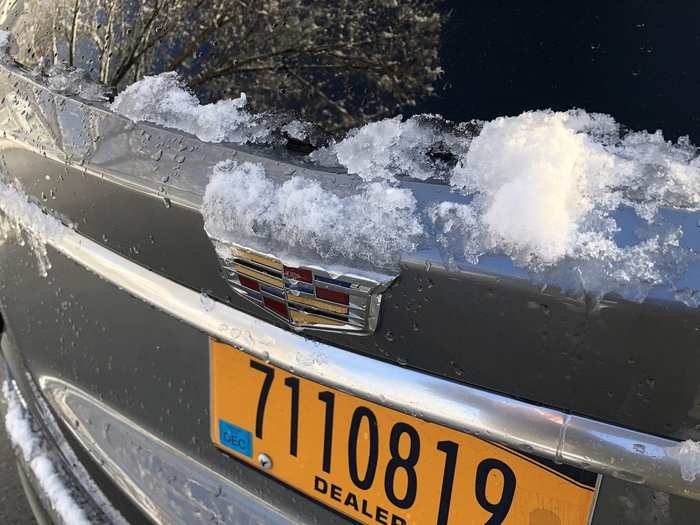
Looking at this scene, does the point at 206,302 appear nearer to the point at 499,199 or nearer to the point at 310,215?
the point at 310,215

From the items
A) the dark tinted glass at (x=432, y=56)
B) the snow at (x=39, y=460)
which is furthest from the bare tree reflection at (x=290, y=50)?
the snow at (x=39, y=460)

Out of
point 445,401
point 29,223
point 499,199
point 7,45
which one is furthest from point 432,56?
point 7,45

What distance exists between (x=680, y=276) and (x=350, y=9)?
0.69 m

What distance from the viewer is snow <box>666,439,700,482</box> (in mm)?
859

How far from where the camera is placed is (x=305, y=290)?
1064 millimetres

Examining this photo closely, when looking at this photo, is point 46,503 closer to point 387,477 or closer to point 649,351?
point 387,477

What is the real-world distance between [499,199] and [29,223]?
45.0 inches

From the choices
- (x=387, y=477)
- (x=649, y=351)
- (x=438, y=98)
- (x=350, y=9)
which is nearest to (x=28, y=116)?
(x=350, y=9)

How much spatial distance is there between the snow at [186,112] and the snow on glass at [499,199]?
0.04 feet

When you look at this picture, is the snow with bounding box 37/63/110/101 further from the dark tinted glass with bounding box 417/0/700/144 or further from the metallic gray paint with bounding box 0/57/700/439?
the dark tinted glass with bounding box 417/0/700/144

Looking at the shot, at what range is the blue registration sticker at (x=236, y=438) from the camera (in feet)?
4.28

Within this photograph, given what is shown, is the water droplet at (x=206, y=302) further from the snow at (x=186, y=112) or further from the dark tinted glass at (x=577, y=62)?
the dark tinted glass at (x=577, y=62)

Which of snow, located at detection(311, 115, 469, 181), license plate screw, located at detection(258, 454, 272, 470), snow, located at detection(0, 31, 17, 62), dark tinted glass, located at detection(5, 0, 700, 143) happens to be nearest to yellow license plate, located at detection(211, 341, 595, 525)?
license plate screw, located at detection(258, 454, 272, 470)

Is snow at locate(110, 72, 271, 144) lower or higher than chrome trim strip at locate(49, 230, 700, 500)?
higher
